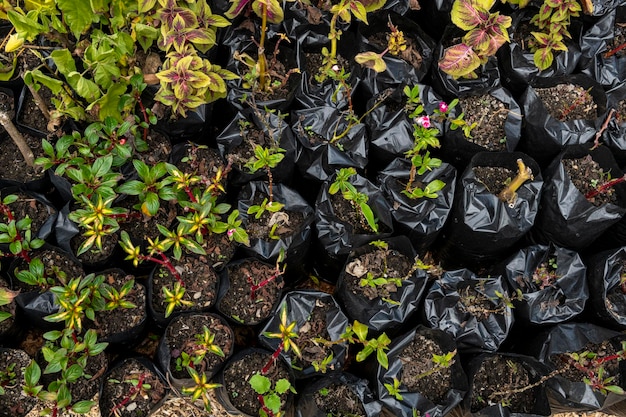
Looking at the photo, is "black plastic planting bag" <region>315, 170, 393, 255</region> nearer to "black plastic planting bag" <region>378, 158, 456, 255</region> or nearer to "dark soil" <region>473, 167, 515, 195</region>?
"black plastic planting bag" <region>378, 158, 456, 255</region>

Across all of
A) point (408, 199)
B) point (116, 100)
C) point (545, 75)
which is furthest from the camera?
point (545, 75)

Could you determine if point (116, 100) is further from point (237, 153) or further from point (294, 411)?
point (294, 411)

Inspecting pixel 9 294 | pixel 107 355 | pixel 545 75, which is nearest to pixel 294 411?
pixel 107 355

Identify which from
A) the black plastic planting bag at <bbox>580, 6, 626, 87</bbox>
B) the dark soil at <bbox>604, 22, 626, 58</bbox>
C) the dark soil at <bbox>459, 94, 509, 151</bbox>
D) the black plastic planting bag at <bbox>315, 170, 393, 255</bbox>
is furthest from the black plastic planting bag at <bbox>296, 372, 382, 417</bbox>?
the dark soil at <bbox>604, 22, 626, 58</bbox>

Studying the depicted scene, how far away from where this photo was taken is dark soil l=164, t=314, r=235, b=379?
1715 mm

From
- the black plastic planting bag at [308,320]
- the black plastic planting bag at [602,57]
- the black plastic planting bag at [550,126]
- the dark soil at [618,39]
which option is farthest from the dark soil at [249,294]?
the dark soil at [618,39]

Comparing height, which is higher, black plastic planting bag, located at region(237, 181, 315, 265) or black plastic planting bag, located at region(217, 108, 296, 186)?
black plastic planting bag, located at region(217, 108, 296, 186)

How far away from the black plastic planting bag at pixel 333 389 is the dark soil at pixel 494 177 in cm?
82

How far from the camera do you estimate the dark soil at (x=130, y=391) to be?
5.48ft

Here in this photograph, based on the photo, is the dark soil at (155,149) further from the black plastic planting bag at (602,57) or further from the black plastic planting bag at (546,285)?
the black plastic planting bag at (602,57)

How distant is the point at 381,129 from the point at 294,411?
1065mm

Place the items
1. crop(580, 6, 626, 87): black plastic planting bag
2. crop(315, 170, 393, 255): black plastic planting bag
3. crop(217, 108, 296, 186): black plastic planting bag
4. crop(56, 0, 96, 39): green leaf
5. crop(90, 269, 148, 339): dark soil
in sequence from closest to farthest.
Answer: crop(56, 0, 96, 39): green leaf, crop(90, 269, 148, 339): dark soil, crop(315, 170, 393, 255): black plastic planting bag, crop(217, 108, 296, 186): black plastic planting bag, crop(580, 6, 626, 87): black plastic planting bag

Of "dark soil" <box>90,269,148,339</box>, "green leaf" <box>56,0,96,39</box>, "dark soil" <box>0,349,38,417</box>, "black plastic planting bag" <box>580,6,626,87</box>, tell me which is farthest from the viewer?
"black plastic planting bag" <box>580,6,626,87</box>

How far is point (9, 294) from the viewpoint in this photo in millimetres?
1532
